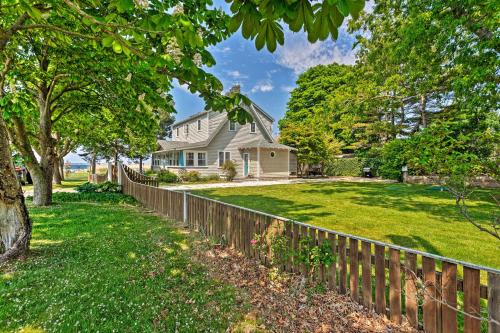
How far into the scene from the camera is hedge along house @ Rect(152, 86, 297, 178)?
2259 cm

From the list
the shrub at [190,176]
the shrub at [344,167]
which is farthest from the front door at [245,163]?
the shrub at [344,167]

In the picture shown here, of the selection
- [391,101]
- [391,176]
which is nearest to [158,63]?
[391,101]

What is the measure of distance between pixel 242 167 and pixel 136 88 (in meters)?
17.9

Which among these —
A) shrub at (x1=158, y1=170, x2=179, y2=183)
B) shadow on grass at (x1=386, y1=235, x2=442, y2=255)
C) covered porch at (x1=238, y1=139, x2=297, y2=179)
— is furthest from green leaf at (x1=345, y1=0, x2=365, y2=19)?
covered porch at (x1=238, y1=139, x2=297, y2=179)

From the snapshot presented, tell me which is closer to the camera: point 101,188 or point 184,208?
point 184,208

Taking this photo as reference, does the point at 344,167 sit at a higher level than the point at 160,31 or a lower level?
lower

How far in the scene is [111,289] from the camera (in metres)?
3.36

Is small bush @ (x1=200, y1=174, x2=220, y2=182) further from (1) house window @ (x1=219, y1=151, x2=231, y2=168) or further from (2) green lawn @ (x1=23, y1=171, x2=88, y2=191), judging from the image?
(2) green lawn @ (x1=23, y1=171, x2=88, y2=191)

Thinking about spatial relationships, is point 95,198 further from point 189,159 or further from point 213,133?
point 213,133

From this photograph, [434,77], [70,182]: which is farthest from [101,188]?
[434,77]

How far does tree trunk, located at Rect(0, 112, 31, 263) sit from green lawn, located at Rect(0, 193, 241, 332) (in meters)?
0.30

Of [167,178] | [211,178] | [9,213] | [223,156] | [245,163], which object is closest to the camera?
[9,213]

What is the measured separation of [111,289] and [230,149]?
20.3 m

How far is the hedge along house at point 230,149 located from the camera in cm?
2259
